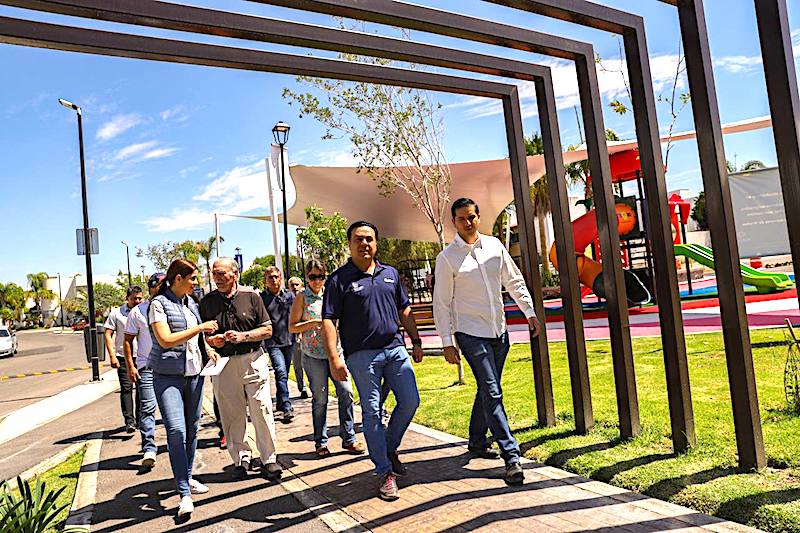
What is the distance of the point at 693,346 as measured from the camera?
33.4 feet

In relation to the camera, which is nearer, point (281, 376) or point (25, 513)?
point (25, 513)

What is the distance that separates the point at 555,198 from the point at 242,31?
9.65 feet

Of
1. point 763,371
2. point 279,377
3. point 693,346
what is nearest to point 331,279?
point 279,377

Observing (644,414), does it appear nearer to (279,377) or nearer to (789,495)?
(789,495)

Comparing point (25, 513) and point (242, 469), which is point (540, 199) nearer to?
point (242, 469)

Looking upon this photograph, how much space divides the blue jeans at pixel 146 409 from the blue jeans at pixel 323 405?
1.63 metres

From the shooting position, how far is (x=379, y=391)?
4766mm

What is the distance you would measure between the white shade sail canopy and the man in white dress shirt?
15940mm

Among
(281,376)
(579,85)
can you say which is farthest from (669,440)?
(281,376)

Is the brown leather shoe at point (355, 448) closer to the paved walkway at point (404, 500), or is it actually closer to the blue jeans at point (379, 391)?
the paved walkway at point (404, 500)

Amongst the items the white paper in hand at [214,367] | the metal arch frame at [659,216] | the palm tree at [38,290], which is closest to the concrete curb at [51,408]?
the white paper in hand at [214,367]

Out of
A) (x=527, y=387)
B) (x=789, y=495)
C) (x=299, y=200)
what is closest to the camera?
(x=789, y=495)

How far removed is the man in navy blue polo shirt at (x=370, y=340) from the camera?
470 cm

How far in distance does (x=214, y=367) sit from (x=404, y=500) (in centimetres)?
186
